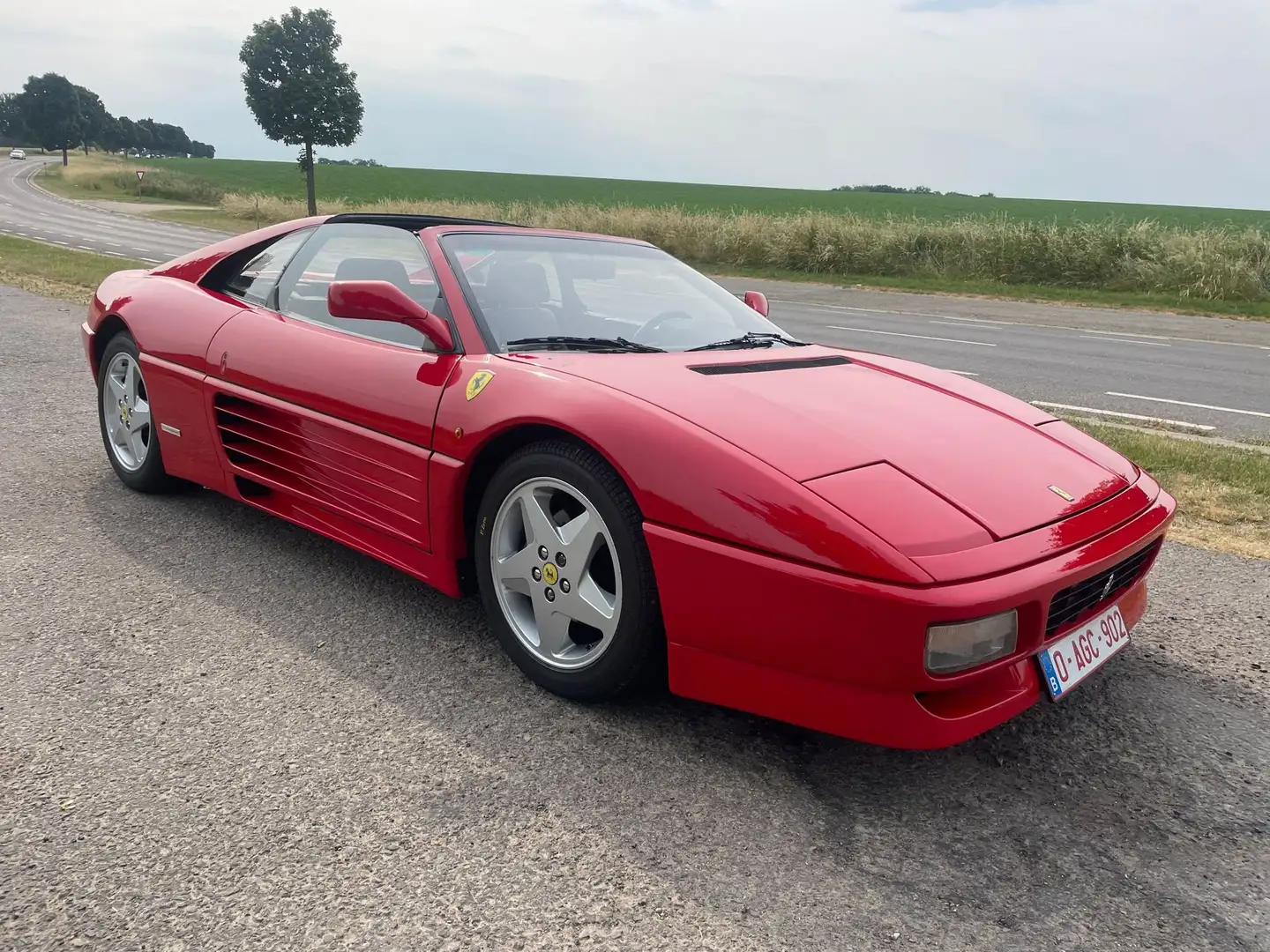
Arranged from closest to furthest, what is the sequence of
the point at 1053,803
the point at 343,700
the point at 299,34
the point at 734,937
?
the point at 734,937, the point at 1053,803, the point at 343,700, the point at 299,34

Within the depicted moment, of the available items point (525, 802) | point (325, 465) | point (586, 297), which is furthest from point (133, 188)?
point (525, 802)

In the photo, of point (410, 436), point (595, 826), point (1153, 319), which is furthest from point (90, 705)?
point (1153, 319)

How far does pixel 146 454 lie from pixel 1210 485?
4989 millimetres

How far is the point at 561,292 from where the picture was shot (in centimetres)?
322

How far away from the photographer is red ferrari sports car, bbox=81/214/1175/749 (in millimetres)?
2062

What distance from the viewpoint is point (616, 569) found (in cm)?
238

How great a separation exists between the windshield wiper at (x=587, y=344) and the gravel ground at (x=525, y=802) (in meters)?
0.91

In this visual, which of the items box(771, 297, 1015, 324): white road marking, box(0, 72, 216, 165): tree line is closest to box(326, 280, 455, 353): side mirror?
box(771, 297, 1015, 324): white road marking

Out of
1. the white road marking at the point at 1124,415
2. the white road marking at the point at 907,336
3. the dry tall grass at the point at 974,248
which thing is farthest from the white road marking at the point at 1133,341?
the dry tall grass at the point at 974,248

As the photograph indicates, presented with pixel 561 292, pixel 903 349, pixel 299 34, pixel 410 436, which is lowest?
pixel 903 349

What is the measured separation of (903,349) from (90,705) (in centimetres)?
1025

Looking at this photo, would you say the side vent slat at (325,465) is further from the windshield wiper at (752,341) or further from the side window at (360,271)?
the windshield wiper at (752,341)

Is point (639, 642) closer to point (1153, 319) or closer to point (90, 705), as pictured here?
point (90, 705)

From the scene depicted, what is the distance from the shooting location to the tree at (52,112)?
94.9 m
